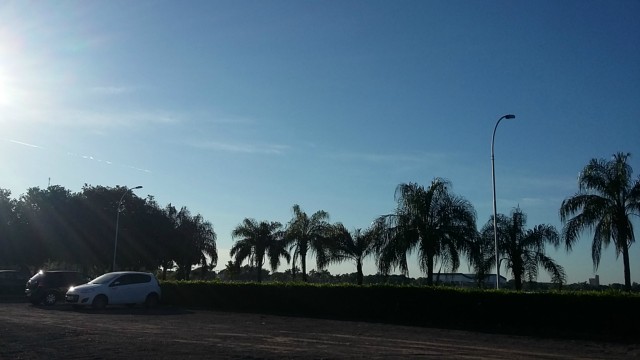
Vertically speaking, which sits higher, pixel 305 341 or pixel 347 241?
pixel 347 241

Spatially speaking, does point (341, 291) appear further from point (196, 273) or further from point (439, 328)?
point (196, 273)

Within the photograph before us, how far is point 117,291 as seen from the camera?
2825 cm

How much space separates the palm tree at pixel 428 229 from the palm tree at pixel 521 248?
3022 millimetres

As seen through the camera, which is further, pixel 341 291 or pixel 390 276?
pixel 390 276

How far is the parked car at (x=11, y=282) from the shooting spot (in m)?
35.7

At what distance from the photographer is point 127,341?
1510 centimetres

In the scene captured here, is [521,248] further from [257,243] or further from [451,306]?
[257,243]

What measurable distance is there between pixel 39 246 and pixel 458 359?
148ft

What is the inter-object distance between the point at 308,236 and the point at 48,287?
18242mm

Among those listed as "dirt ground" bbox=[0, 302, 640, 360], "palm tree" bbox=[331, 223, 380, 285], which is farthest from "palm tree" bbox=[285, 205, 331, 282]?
"dirt ground" bbox=[0, 302, 640, 360]

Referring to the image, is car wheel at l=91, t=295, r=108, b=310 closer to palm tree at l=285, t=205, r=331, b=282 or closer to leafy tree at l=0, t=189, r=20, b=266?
palm tree at l=285, t=205, r=331, b=282

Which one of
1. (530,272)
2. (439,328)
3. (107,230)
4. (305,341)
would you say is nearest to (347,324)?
(439,328)

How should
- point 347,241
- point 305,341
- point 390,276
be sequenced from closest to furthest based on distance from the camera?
point 305,341 < point 390,276 < point 347,241

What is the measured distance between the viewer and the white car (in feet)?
89.6
